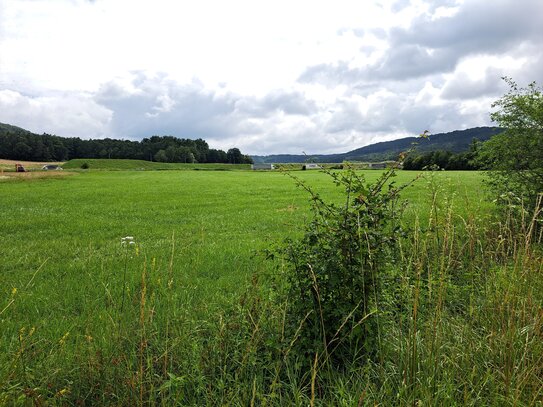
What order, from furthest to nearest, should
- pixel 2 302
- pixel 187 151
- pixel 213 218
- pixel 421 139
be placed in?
pixel 187 151
pixel 213 218
pixel 2 302
pixel 421 139

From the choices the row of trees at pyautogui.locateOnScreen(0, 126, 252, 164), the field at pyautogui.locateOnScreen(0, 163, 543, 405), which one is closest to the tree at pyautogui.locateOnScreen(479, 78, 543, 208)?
the field at pyautogui.locateOnScreen(0, 163, 543, 405)

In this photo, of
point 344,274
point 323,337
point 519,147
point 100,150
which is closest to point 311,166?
point 344,274

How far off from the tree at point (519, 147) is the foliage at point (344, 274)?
785cm

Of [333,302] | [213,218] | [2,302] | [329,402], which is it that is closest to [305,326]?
[333,302]

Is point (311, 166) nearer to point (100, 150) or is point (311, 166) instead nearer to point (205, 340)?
point (205, 340)

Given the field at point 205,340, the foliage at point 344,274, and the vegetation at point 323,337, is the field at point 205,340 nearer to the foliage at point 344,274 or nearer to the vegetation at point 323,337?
the vegetation at point 323,337

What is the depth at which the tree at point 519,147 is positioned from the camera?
33.5 feet

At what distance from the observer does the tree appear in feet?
33.5

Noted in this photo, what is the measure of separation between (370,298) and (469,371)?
123 cm

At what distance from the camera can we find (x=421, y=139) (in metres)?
4.64

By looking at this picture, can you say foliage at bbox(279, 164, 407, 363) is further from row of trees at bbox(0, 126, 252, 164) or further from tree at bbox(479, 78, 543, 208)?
row of trees at bbox(0, 126, 252, 164)

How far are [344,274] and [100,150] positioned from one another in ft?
661

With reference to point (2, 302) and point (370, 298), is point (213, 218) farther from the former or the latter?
point (370, 298)

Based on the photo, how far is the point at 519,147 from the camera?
1077 centimetres
